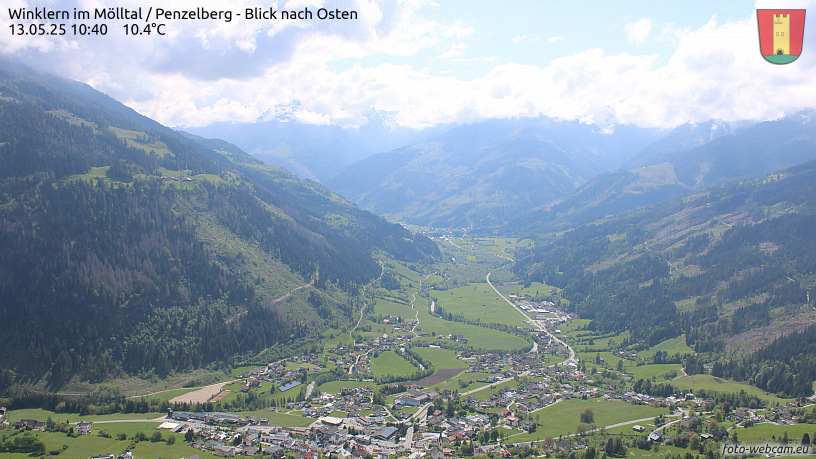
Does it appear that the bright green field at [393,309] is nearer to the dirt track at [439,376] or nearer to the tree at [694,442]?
the dirt track at [439,376]

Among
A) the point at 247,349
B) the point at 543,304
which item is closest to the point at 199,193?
the point at 247,349

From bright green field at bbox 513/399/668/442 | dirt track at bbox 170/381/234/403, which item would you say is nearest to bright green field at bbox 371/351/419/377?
dirt track at bbox 170/381/234/403

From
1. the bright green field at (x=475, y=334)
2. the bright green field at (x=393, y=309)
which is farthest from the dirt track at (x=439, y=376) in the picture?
the bright green field at (x=393, y=309)

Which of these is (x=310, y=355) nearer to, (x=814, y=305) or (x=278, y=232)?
(x=278, y=232)

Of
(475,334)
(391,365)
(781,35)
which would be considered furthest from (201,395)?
(781,35)

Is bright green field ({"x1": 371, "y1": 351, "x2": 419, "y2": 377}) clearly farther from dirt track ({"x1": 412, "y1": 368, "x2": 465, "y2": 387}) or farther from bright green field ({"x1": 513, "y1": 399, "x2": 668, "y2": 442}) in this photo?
bright green field ({"x1": 513, "y1": 399, "x2": 668, "y2": 442})

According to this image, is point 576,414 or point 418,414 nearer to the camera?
point 418,414

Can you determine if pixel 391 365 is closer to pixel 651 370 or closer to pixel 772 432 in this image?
pixel 651 370
